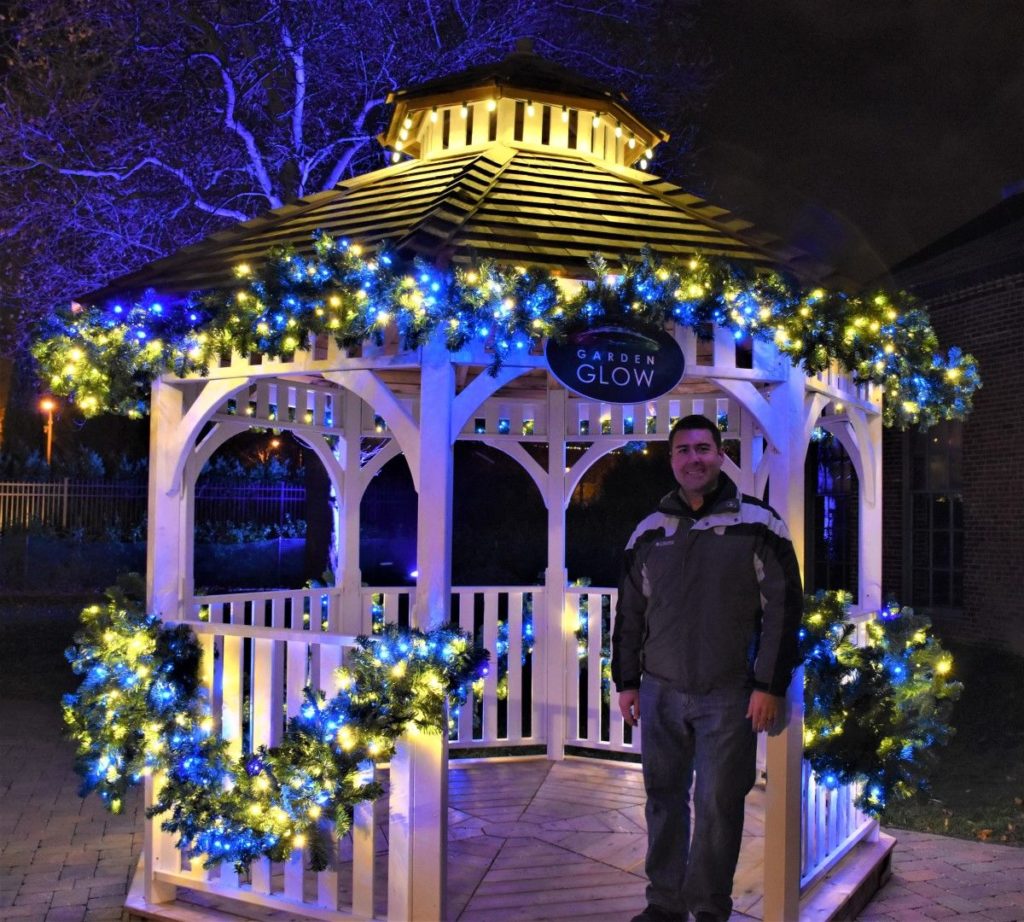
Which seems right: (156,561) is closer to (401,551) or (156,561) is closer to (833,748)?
(833,748)

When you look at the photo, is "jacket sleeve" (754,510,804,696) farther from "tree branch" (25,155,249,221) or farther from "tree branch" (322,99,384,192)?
"tree branch" (25,155,249,221)

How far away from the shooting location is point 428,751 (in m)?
4.22

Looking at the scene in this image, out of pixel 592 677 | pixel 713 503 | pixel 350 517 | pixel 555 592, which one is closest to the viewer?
pixel 713 503

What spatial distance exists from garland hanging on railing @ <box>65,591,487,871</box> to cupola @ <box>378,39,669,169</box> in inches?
130

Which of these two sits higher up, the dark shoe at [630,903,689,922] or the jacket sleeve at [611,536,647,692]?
the jacket sleeve at [611,536,647,692]

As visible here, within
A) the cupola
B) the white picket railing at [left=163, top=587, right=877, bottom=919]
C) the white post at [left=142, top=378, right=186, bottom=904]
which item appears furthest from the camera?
the cupola

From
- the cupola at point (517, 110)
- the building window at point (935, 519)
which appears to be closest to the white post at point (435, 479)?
the cupola at point (517, 110)

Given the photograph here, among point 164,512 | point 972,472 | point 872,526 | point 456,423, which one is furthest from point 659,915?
point 972,472

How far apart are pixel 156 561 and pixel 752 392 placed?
117 inches

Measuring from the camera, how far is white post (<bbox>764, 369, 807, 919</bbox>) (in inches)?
175

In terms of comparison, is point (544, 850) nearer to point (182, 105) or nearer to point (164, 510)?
point (164, 510)

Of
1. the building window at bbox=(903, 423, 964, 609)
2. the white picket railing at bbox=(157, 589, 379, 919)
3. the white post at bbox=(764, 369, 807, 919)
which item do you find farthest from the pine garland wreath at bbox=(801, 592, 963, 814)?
the building window at bbox=(903, 423, 964, 609)

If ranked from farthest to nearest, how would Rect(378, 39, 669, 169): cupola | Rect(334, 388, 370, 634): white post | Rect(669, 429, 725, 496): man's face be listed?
Rect(334, 388, 370, 634): white post < Rect(378, 39, 669, 169): cupola < Rect(669, 429, 725, 496): man's face

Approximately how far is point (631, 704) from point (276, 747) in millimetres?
1481
